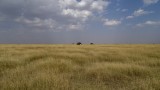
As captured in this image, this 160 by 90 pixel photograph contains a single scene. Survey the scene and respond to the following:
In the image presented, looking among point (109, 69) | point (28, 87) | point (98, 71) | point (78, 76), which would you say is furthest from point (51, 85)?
point (109, 69)

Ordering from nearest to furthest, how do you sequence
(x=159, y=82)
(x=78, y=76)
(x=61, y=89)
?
(x=61, y=89) < (x=159, y=82) < (x=78, y=76)

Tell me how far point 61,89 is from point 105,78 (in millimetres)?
3903

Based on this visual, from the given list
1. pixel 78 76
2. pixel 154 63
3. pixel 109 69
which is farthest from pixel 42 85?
pixel 154 63

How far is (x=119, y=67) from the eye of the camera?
527 inches

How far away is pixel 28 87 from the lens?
27.0 feet

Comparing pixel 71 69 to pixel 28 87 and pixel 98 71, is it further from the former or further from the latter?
pixel 28 87

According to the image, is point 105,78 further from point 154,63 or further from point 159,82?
point 154,63

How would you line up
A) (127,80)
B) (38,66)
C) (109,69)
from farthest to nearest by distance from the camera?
(38,66) < (109,69) < (127,80)

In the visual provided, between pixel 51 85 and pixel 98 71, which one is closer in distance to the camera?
pixel 51 85

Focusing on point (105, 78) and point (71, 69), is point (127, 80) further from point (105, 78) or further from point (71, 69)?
point (71, 69)

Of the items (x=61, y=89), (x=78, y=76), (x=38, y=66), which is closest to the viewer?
(x=61, y=89)

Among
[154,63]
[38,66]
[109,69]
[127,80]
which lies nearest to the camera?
[127,80]

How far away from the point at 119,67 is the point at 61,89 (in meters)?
6.13

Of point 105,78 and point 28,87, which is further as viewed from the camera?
point 105,78
